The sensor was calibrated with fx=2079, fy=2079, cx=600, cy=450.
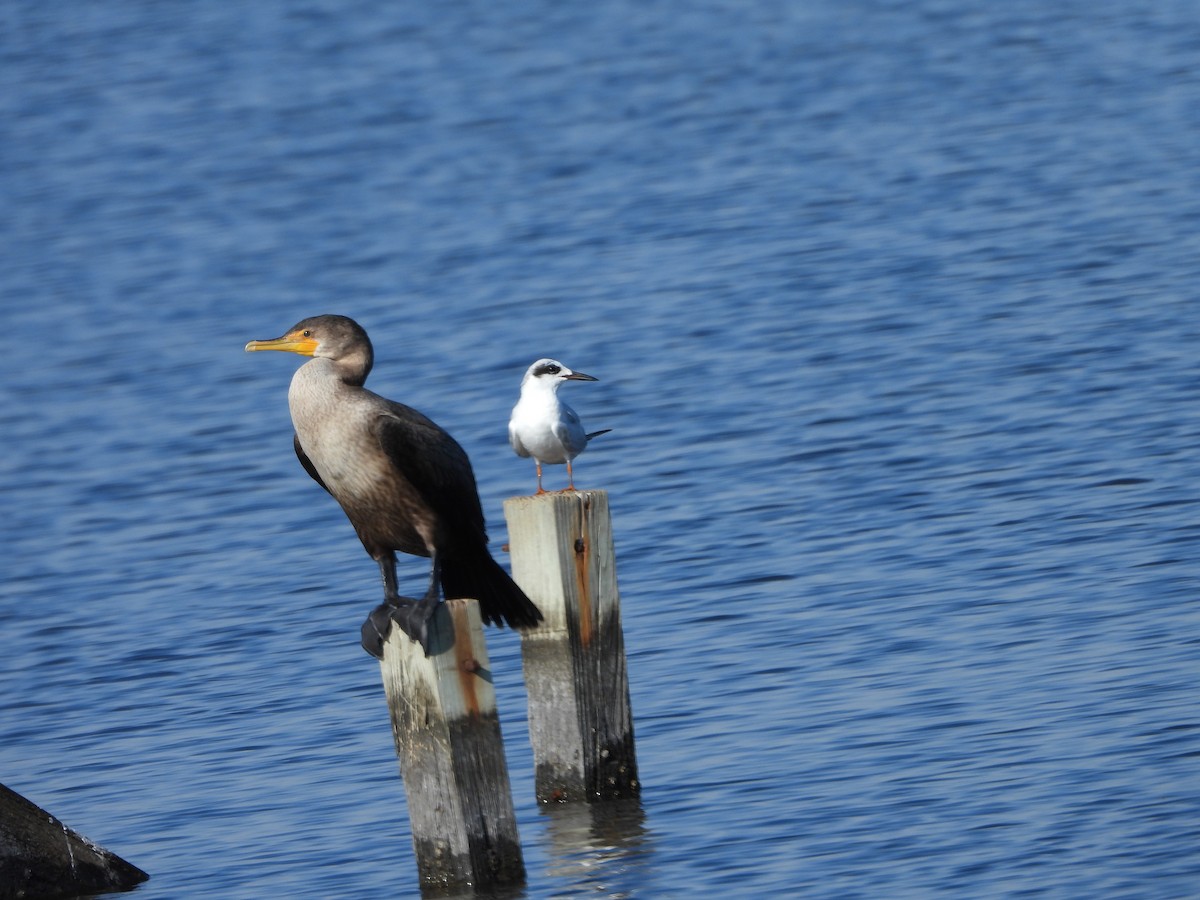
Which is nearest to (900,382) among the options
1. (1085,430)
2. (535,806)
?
(1085,430)

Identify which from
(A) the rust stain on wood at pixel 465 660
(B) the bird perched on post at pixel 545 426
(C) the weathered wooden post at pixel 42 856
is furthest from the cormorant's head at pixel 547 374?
(C) the weathered wooden post at pixel 42 856

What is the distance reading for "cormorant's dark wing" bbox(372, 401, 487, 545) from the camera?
6.69 metres

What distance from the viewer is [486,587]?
7117mm

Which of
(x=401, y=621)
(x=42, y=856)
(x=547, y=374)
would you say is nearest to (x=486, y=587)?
(x=401, y=621)

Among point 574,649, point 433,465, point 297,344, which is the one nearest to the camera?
point 433,465

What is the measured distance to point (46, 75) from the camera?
1315 inches

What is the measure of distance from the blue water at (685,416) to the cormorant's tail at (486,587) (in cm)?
87

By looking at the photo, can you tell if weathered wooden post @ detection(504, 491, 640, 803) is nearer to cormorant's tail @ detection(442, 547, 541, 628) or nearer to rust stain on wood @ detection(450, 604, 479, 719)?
cormorant's tail @ detection(442, 547, 541, 628)

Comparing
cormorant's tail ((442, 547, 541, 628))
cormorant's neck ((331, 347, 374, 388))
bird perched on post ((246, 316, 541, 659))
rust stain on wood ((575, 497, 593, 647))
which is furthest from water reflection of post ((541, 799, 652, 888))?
cormorant's neck ((331, 347, 374, 388))

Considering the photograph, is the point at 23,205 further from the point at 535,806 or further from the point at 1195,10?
the point at 535,806

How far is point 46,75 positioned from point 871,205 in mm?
16945

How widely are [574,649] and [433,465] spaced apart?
1080 millimetres

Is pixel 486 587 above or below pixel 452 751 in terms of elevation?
above

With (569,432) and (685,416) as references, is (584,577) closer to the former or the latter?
(569,432)
